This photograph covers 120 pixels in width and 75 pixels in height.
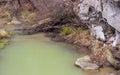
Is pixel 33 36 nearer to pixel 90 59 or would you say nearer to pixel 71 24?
pixel 71 24

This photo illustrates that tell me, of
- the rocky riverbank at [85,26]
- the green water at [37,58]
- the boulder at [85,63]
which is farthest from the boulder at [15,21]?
the boulder at [85,63]

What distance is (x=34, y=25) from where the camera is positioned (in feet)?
49.3

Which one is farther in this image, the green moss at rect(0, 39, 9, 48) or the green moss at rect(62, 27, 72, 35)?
the green moss at rect(62, 27, 72, 35)

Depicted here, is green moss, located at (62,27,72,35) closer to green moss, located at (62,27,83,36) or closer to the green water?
green moss, located at (62,27,83,36)

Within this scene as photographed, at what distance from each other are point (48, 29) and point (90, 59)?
441 centimetres

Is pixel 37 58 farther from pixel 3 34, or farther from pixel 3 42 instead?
pixel 3 34

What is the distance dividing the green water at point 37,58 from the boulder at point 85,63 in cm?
18

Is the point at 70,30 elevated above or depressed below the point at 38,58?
above

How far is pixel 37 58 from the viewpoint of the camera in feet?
38.4

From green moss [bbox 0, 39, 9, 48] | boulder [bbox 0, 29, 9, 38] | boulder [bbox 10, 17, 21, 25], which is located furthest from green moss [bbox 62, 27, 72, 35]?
boulder [bbox 10, 17, 21, 25]

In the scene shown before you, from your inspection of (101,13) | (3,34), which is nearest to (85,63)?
(101,13)

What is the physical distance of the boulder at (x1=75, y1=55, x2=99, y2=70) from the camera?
33.4 feet

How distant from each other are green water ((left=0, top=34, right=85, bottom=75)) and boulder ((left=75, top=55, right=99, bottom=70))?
0.60ft

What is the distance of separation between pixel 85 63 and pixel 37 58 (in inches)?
87.8
